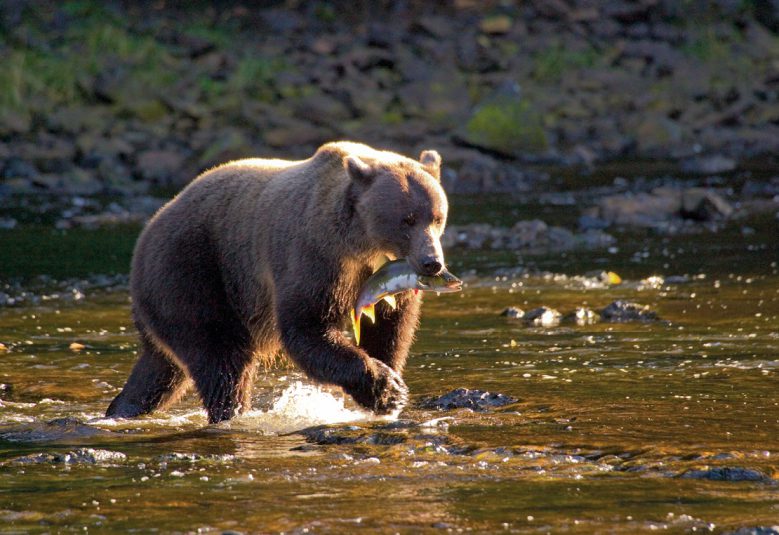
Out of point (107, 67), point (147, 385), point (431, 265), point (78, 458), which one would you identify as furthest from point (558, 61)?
point (78, 458)

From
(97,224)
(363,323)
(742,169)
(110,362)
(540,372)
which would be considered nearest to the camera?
(363,323)

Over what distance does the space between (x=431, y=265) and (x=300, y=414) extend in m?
1.50

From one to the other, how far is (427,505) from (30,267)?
9.34 meters

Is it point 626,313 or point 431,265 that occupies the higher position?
point 431,265

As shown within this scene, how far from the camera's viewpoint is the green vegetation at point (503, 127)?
23.1 m

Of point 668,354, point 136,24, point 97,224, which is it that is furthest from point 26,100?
point 668,354

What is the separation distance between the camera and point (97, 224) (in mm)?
17328

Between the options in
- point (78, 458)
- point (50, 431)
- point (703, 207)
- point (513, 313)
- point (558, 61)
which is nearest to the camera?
point (78, 458)

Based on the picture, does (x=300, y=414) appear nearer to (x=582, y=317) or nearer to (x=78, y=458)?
(x=78, y=458)

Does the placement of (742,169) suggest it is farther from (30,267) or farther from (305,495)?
(305,495)

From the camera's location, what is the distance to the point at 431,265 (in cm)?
701

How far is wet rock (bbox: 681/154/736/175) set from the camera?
21.0 meters

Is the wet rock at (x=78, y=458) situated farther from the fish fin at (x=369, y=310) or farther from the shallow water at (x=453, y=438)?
the fish fin at (x=369, y=310)

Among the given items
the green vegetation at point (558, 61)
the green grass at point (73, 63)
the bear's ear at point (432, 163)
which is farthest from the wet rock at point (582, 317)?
the green vegetation at point (558, 61)
